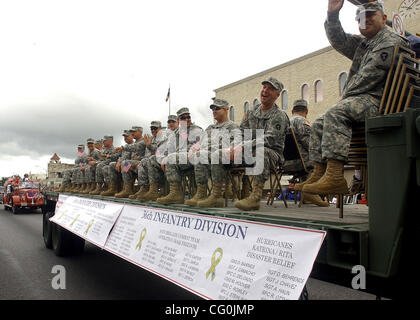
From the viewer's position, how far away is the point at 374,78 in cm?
306

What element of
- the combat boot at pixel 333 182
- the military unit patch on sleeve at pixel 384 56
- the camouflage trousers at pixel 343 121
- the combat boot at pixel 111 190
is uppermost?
the military unit patch on sleeve at pixel 384 56

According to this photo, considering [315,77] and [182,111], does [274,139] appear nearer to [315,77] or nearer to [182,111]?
[182,111]

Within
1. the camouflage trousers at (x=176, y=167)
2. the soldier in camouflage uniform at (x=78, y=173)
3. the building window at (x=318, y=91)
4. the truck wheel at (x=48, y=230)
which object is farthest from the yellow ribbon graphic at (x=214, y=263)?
the building window at (x=318, y=91)

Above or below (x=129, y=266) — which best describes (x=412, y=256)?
above

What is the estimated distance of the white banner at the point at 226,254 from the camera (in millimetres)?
2256

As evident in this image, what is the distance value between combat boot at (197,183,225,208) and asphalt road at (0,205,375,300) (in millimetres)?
1805

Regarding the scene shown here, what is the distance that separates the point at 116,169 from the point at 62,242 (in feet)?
6.76

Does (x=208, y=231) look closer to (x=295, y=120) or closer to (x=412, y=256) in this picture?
(x=412, y=256)

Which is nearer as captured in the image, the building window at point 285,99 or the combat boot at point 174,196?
the combat boot at point 174,196

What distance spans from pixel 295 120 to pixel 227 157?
2.13 m

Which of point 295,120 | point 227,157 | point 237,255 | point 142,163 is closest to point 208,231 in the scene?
point 237,255

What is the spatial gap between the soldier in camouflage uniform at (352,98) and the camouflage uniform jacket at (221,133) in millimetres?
1362

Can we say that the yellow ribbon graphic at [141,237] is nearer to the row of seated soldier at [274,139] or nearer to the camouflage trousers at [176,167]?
the row of seated soldier at [274,139]
